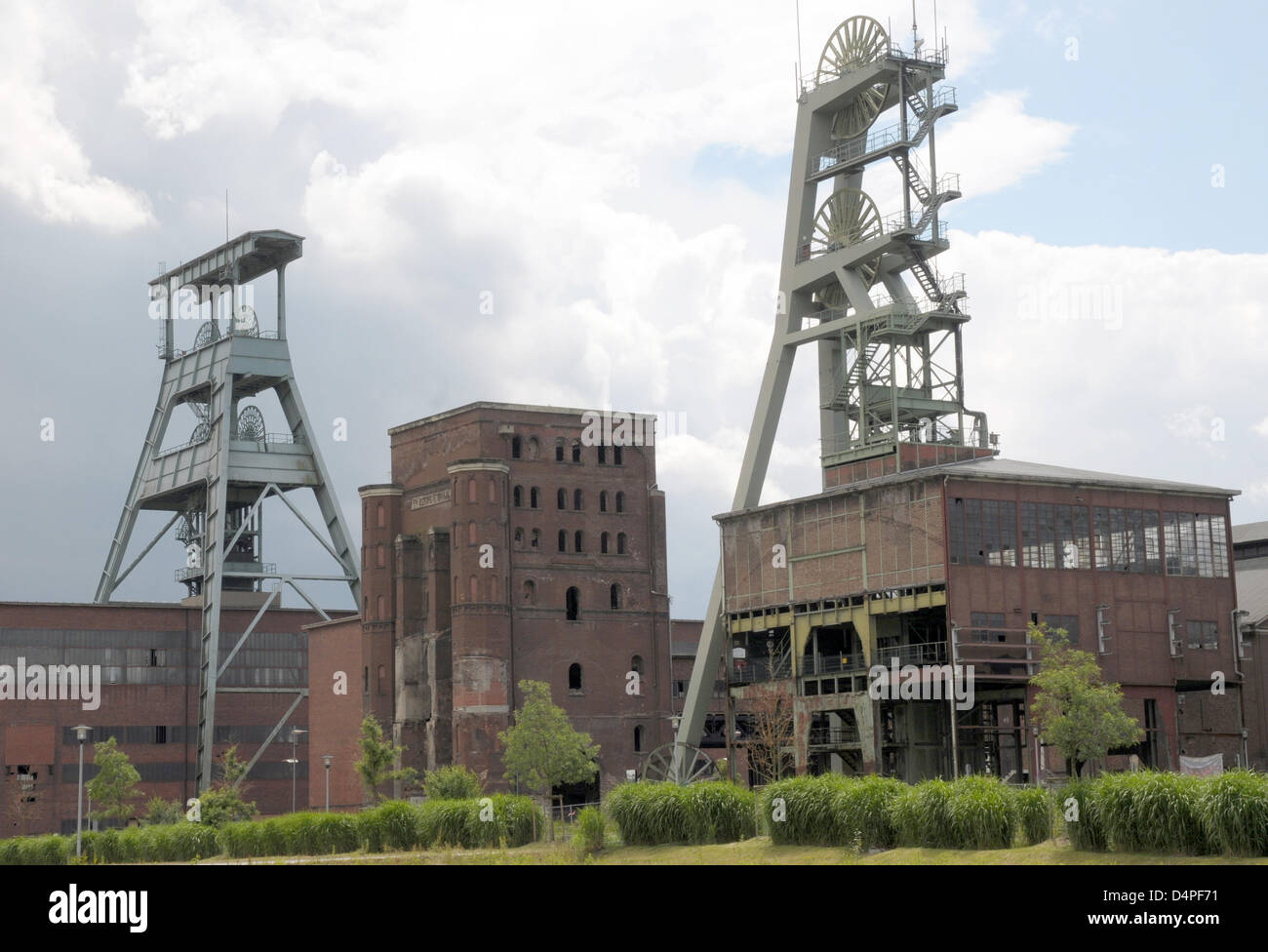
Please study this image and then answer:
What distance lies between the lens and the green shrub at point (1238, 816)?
26.9 m

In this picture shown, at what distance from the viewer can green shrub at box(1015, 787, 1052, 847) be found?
31.2m

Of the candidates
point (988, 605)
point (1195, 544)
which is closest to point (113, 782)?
point (988, 605)

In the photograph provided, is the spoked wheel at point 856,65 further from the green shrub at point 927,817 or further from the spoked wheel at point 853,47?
the green shrub at point 927,817

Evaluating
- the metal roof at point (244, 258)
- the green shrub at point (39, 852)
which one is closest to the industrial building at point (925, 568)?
the green shrub at point (39, 852)

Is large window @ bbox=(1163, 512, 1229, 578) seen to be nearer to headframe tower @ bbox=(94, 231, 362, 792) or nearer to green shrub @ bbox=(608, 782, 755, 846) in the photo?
green shrub @ bbox=(608, 782, 755, 846)

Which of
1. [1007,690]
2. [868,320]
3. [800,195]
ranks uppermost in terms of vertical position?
[800,195]

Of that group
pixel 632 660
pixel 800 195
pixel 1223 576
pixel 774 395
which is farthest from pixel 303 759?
pixel 1223 576

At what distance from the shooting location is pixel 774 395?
74.8 metres

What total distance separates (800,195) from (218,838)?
3922 cm

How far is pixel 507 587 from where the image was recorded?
8419 cm

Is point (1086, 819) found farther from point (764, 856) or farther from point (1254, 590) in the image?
point (1254, 590)

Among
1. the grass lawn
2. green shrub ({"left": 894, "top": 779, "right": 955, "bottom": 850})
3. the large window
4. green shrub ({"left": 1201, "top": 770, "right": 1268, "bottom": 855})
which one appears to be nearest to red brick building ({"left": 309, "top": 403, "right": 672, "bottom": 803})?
the large window
